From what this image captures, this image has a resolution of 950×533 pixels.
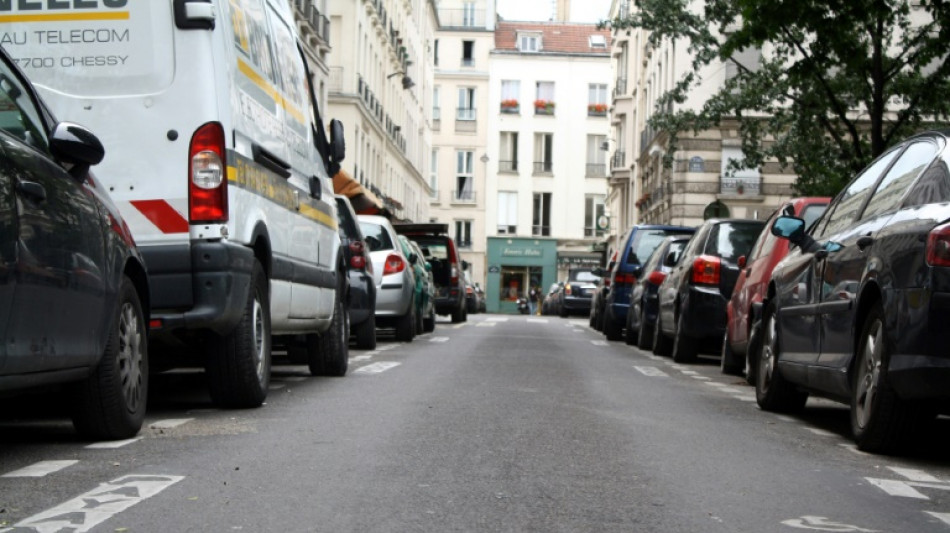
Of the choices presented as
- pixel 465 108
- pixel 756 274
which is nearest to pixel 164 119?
pixel 756 274

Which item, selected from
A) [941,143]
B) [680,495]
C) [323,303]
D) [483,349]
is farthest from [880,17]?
[680,495]

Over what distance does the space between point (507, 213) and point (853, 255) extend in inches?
3289

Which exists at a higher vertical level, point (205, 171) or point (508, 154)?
point (508, 154)

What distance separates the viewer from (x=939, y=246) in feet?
22.5

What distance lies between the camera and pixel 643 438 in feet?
26.4

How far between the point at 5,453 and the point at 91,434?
1.69 feet

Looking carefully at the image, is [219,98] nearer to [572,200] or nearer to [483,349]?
[483,349]

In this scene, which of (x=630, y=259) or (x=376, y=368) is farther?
(x=630, y=259)

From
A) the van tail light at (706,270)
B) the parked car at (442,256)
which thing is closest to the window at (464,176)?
the parked car at (442,256)

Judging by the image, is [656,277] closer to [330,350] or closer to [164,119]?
[330,350]

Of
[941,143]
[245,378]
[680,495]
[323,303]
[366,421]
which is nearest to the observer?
[680,495]

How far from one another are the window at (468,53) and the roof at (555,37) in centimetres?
173

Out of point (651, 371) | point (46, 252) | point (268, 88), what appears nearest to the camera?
point (46, 252)

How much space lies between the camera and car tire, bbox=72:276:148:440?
7.00 meters
